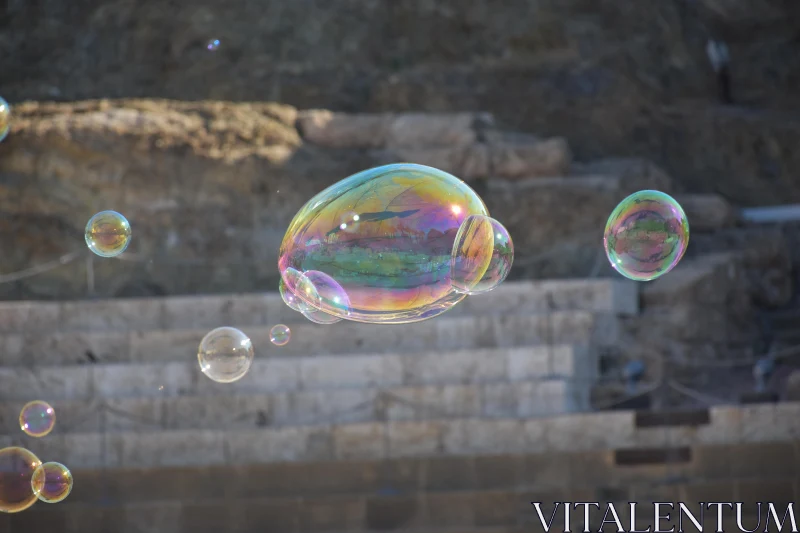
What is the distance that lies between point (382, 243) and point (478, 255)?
64 centimetres

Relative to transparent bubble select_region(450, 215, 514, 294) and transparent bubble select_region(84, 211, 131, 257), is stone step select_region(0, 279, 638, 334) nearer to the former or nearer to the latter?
transparent bubble select_region(84, 211, 131, 257)

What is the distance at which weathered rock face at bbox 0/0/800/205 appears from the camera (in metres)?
22.9

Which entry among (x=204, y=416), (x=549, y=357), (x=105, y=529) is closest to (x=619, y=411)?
(x=549, y=357)

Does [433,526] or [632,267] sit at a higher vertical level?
[632,267]

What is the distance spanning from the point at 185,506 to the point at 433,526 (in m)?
2.14

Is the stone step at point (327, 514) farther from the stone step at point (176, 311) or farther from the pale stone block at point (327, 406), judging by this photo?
the stone step at point (176, 311)

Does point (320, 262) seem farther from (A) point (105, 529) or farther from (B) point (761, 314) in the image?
(B) point (761, 314)

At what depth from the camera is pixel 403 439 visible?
11.9 metres

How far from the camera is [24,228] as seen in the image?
15.1 metres

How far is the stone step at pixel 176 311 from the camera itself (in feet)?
43.4

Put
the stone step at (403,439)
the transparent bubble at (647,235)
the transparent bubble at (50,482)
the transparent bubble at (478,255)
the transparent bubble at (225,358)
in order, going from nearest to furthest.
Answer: the transparent bubble at (478,255), the transparent bubble at (50,482), the transparent bubble at (647,235), the transparent bubble at (225,358), the stone step at (403,439)

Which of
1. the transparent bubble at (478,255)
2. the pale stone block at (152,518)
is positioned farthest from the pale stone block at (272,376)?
the transparent bubble at (478,255)

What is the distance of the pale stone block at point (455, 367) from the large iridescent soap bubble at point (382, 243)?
500cm

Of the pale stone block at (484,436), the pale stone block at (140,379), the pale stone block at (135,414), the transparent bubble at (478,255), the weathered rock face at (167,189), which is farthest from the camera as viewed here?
the weathered rock face at (167,189)
